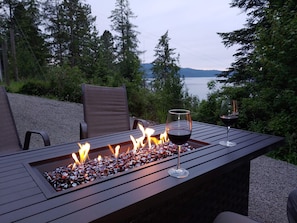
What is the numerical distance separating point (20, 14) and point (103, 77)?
837 cm

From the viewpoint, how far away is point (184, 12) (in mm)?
8992

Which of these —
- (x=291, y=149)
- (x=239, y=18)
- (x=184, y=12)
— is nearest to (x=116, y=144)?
(x=291, y=149)

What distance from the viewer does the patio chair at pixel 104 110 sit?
2635 mm

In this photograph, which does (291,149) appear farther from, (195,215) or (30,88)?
(30,88)

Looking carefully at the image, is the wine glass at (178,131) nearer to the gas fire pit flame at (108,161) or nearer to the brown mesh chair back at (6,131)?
the gas fire pit flame at (108,161)

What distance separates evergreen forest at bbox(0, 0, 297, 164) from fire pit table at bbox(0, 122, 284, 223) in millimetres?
2175

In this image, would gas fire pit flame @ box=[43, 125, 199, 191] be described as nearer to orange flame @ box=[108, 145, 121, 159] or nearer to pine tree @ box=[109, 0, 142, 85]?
orange flame @ box=[108, 145, 121, 159]

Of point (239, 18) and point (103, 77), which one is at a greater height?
point (239, 18)

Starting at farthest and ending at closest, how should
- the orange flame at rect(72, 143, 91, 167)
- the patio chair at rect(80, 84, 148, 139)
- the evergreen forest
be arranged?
the evergreen forest, the patio chair at rect(80, 84, 148, 139), the orange flame at rect(72, 143, 91, 167)

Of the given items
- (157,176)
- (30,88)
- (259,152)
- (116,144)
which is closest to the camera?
(157,176)

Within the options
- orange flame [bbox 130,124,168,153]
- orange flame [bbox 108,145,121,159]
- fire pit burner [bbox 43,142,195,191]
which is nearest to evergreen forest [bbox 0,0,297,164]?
orange flame [bbox 130,124,168,153]

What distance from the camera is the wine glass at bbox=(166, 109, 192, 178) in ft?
3.48

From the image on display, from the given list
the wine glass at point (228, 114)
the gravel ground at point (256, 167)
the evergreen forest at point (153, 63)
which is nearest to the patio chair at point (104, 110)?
the wine glass at point (228, 114)

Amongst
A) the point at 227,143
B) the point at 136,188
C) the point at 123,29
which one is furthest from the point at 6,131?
the point at 123,29
